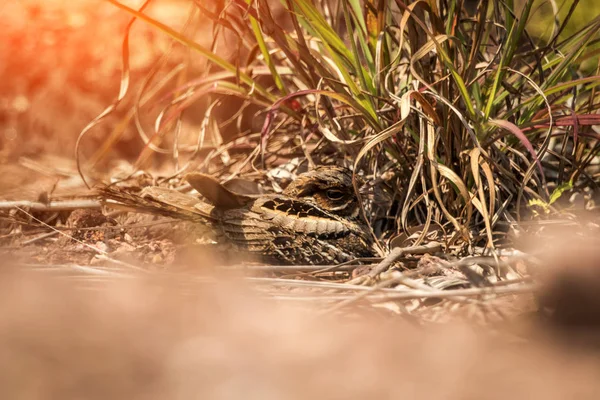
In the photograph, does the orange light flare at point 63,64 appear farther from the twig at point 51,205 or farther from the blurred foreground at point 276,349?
the blurred foreground at point 276,349

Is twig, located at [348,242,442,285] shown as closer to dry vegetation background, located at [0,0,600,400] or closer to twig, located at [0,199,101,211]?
dry vegetation background, located at [0,0,600,400]

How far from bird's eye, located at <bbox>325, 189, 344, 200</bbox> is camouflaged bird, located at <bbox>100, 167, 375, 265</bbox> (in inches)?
0.6

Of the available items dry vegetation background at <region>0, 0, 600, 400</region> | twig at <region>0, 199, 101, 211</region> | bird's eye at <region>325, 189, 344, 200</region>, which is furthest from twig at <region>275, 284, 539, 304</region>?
twig at <region>0, 199, 101, 211</region>

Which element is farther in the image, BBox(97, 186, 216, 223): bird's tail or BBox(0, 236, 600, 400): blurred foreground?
BBox(97, 186, 216, 223): bird's tail

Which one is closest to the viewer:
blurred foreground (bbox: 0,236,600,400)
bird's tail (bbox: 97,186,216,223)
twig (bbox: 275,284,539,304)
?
blurred foreground (bbox: 0,236,600,400)

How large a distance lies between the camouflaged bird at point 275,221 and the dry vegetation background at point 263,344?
0.40 meters

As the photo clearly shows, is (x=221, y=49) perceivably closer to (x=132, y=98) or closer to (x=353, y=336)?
(x=132, y=98)

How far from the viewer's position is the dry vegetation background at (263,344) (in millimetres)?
1451

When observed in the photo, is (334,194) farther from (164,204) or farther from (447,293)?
(447,293)

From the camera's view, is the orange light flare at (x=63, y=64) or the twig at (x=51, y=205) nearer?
the twig at (x=51, y=205)

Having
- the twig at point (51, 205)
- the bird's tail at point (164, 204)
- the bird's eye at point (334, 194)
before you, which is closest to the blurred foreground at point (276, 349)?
the bird's tail at point (164, 204)

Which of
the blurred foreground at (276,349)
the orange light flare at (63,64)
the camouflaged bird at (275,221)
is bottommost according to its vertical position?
the blurred foreground at (276,349)

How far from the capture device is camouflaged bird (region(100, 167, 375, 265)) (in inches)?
98.2

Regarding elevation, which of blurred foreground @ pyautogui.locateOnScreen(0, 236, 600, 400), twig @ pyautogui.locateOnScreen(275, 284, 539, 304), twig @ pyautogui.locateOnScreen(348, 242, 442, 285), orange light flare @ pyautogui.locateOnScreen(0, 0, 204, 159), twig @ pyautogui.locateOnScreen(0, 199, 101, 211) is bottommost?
blurred foreground @ pyautogui.locateOnScreen(0, 236, 600, 400)
